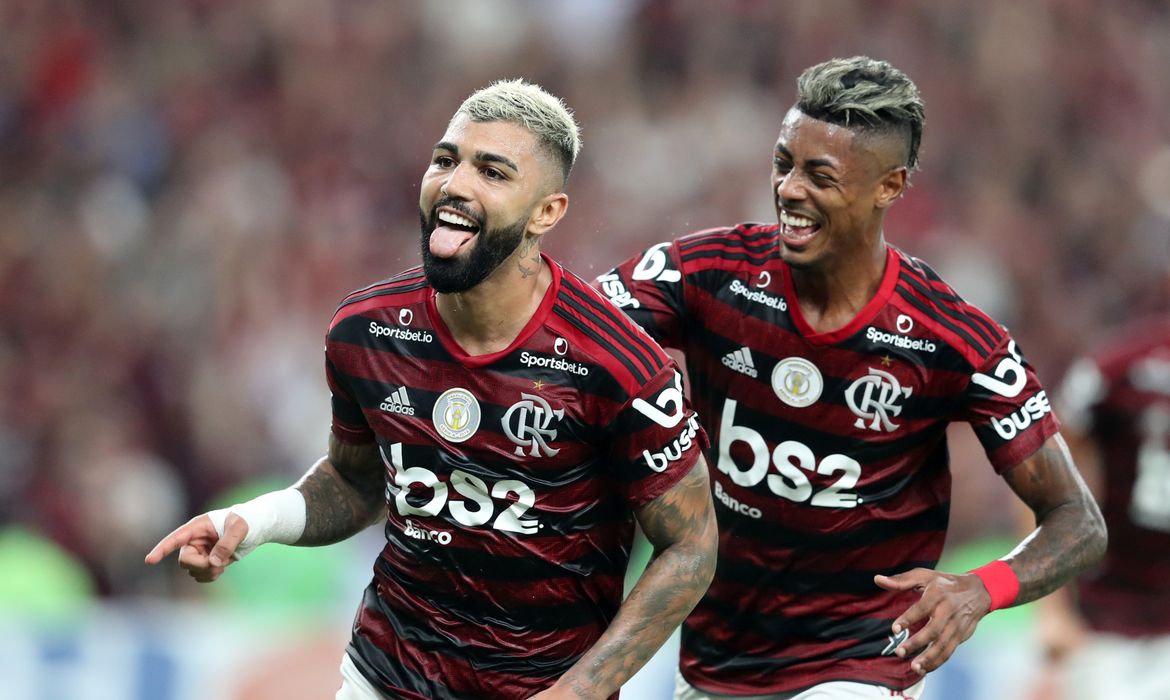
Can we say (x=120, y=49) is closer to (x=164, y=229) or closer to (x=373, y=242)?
(x=164, y=229)

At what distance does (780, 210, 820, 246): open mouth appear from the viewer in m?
4.93

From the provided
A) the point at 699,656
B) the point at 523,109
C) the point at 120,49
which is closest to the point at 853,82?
the point at 523,109

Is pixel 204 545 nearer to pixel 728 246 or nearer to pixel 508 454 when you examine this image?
pixel 508 454

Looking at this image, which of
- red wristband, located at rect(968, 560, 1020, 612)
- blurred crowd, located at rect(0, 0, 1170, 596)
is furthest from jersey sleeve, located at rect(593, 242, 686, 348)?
blurred crowd, located at rect(0, 0, 1170, 596)

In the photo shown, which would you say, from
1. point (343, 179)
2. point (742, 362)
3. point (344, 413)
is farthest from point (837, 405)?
point (343, 179)

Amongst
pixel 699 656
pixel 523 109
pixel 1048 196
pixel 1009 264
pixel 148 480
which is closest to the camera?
pixel 523 109

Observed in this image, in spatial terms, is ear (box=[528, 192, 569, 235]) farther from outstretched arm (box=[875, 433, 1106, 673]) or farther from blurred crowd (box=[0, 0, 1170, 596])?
blurred crowd (box=[0, 0, 1170, 596])

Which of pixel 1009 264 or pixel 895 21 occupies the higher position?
pixel 895 21

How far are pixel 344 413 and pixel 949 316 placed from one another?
182cm

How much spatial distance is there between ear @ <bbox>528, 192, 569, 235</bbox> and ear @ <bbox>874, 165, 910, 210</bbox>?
3.24 ft

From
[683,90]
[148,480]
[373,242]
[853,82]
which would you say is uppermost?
[853,82]

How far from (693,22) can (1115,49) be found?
11.8ft

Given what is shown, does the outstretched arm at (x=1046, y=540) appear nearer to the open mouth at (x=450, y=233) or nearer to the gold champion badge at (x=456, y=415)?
the gold champion badge at (x=456, y=415)

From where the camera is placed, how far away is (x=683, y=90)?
13.1 m
